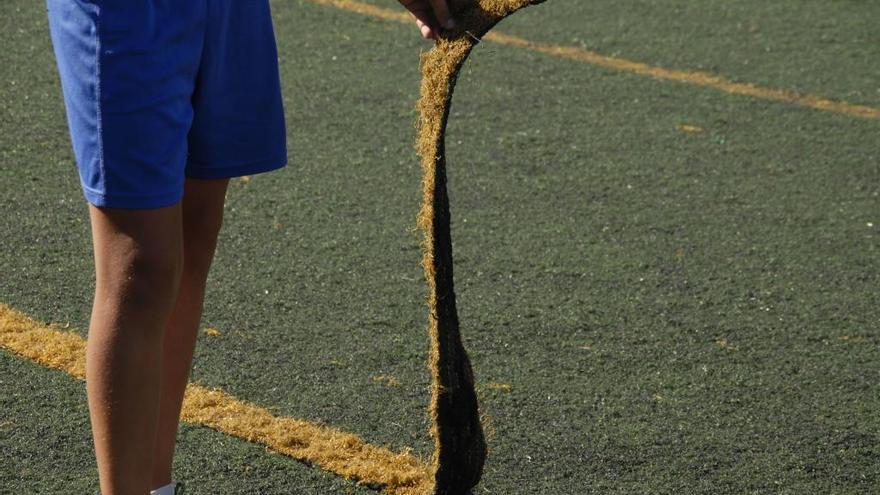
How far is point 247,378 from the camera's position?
3.20 m

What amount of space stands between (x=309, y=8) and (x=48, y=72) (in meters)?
1.50

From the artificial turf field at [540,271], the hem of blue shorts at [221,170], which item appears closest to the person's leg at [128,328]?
the hem of blue shorts at [221,170]

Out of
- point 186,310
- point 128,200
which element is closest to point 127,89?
point 128,200

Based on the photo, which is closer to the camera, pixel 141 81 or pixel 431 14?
pixel 141 81

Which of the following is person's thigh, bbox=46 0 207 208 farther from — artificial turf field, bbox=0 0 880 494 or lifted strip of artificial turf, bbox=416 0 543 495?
artificial turf field, bbox=0 0 880 494

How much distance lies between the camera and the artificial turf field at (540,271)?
2957 millimetres

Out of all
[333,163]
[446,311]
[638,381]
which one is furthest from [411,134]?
[446,311]

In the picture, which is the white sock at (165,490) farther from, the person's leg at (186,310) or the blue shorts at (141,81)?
the blue shorts at (141,81)

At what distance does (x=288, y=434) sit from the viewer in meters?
2.95

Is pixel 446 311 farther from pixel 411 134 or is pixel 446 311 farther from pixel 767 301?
pixel 411 134

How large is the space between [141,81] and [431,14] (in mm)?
592

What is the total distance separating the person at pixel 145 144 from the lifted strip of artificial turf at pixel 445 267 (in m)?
0.06

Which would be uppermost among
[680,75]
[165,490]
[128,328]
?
[128,328]

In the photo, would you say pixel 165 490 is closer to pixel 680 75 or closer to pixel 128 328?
pixel 128 328
